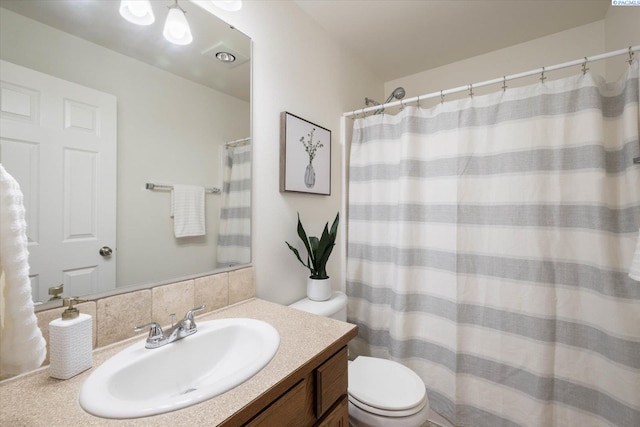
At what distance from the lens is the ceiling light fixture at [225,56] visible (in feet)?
3.91

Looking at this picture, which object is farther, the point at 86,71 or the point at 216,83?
the point at 216,83

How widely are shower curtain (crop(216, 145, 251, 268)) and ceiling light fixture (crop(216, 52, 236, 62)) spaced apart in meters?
0.38

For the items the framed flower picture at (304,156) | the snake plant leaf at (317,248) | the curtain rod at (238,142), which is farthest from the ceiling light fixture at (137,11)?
the snake plant leaf at (317,248)

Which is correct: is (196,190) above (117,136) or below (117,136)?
below

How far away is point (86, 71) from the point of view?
0.81 m

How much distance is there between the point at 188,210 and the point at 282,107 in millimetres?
761

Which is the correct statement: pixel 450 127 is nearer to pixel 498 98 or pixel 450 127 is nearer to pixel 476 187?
pixel 498 98

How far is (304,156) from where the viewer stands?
5.21ft

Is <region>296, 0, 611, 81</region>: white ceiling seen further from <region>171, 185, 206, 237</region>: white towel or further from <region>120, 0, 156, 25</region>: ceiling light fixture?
<region>171, 185, 206, 237</region>: white towel

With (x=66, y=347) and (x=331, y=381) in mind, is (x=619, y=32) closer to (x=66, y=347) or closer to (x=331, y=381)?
(x=331, y=381)

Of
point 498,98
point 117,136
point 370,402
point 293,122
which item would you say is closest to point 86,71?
point 117,136

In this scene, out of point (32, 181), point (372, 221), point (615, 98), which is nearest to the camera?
point (32, 181)

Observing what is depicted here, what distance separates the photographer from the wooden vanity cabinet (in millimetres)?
622

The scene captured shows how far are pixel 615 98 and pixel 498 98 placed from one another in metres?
0.46
